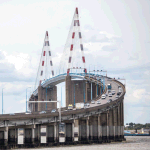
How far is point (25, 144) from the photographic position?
11488 cm

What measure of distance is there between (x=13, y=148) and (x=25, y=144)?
471cm

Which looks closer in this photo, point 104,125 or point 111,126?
point 104,125

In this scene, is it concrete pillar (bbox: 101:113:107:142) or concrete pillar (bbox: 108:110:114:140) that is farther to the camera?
concrete pillar (bbox: 108:110:114:140)

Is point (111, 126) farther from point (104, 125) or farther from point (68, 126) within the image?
point (68, 126)

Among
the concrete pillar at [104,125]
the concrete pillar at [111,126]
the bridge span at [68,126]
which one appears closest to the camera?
the bridge span at [68,126]

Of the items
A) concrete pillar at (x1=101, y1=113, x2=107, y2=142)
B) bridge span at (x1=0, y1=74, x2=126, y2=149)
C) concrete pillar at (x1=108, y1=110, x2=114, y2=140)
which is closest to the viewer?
bridge span at (x1=0, y1=74, x2=126, y2=149)

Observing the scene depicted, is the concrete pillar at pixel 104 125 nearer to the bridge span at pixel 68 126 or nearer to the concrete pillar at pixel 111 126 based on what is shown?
the bridge span at pixel 68 126

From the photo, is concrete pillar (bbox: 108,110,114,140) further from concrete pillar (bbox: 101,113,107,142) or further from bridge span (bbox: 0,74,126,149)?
concrete pillar (bbox: 101,113,107,142)

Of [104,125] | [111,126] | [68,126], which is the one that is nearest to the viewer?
[68,126]

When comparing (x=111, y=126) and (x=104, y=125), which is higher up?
(x=104, y=125)

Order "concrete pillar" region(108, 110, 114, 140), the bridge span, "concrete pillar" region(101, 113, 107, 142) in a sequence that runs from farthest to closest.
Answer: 1. "concrete pillar" region(108, 110, 114, 140)
2. "concrete pillar" region(101, 113, 107, 142)
3. the bridge span

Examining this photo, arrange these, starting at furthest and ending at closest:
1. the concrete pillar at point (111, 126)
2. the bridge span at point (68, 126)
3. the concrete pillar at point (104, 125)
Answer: the concrete pillar at point (111, 126) → the concrete pillar at point (104, 125) → the bridge span at point (68, 126)

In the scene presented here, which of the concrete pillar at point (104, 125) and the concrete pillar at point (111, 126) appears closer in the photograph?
the concrete pillar at point (104, 125)

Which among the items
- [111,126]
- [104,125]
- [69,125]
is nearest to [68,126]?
[69,125]
